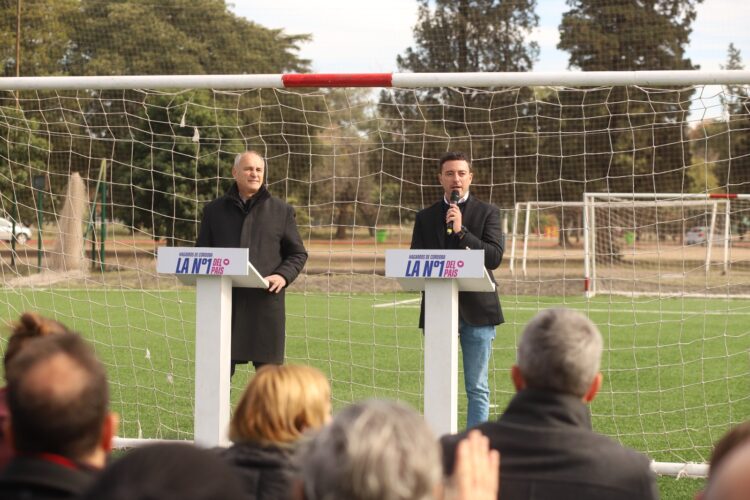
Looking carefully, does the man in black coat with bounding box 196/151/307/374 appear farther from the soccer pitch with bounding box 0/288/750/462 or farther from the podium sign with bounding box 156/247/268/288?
the soccer pitch with bounding box 0/288/750/462

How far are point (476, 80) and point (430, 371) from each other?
6.38 ft

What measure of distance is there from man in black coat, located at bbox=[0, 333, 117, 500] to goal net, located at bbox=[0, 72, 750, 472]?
3.81m

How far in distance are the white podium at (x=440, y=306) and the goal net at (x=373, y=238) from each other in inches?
64.5

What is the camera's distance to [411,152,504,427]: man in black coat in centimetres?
500

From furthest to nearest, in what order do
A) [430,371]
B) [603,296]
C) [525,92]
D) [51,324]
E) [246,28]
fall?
[246,28] < [525,92] < [603,296] < [430,371] < [51,324]

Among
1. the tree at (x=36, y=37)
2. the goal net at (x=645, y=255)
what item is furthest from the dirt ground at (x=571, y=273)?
the tree at (x=36, y=37)

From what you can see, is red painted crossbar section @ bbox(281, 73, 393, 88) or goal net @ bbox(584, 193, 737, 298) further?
goal net @ bbox(584, 193, 737, 298)

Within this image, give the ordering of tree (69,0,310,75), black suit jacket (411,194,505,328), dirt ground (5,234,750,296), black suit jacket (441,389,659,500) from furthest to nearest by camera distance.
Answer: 1. tree (69,0,310,75)
2. dirt ground (5,234,750,296)
3. black suit jacket (411,194,505,328)
4. black suit jacket (441,389,659,500)

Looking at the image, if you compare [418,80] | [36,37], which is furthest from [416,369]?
[36,37]

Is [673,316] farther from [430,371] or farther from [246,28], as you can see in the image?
[246,28]

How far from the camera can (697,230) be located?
2155 cm

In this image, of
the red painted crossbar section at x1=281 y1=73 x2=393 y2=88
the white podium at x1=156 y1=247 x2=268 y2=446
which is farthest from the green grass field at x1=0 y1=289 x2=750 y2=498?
the white podium at x1=156 y1=247 x2=268 y2=446

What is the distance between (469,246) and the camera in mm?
4852

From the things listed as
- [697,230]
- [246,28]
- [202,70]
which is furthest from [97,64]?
[697,230]
